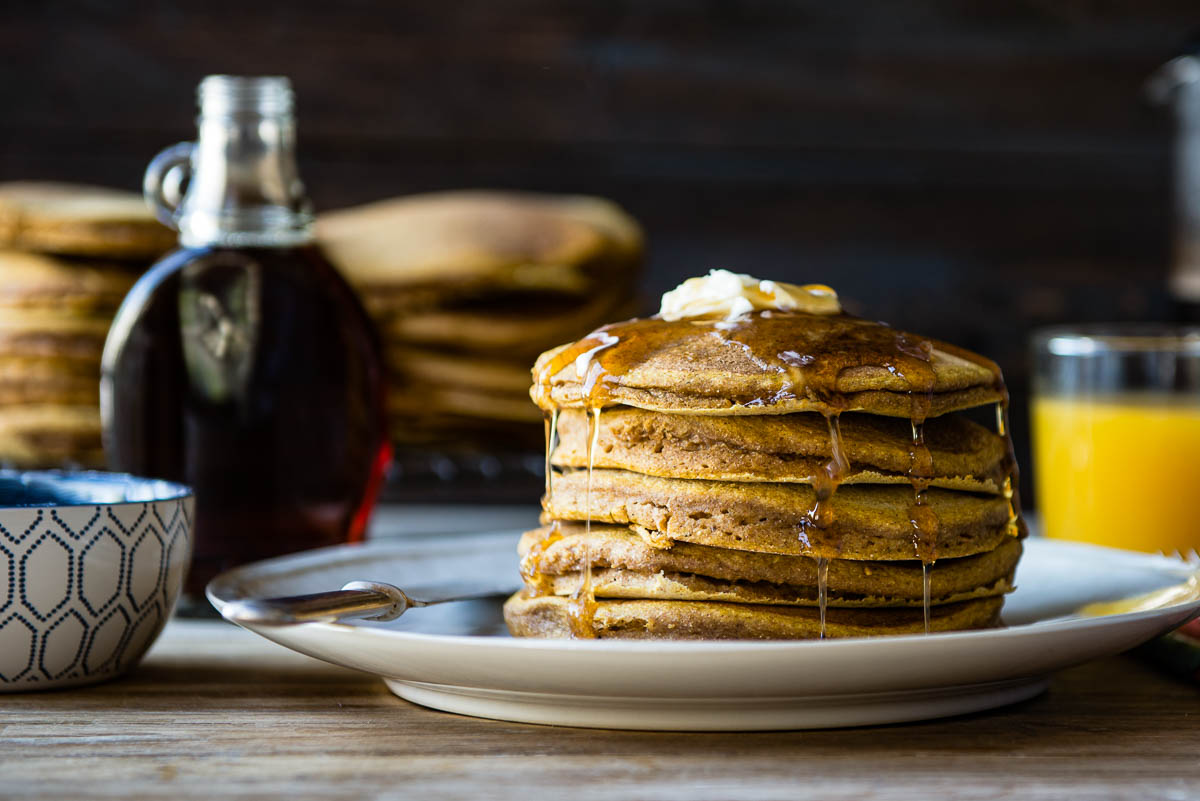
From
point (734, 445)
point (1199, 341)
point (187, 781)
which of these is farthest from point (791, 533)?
point (1199, 341)

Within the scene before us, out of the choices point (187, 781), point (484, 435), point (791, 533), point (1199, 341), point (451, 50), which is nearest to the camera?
point (187, 781)

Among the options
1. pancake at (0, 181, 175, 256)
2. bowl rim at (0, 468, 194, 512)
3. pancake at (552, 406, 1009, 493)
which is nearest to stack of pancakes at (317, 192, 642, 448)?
pancake at (0, 181, 175, 256)

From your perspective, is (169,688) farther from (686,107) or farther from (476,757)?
(686,107)

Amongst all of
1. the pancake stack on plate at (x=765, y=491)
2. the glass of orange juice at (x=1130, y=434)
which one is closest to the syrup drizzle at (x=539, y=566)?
the pancake stack on plate at (x=765, y=491)

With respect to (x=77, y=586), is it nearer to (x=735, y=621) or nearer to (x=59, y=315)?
(x=735, y=621)

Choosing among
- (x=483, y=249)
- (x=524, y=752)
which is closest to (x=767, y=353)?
(x=524, y=752)

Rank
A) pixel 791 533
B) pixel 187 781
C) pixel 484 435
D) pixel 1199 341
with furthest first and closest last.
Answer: pixel 484 435 < pixel 1199 341 < pixel 791 533 < pixel 187 781

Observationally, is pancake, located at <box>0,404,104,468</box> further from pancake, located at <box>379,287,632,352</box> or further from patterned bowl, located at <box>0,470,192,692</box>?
patterned bowl, located at <box>0,470,192,692</box>
